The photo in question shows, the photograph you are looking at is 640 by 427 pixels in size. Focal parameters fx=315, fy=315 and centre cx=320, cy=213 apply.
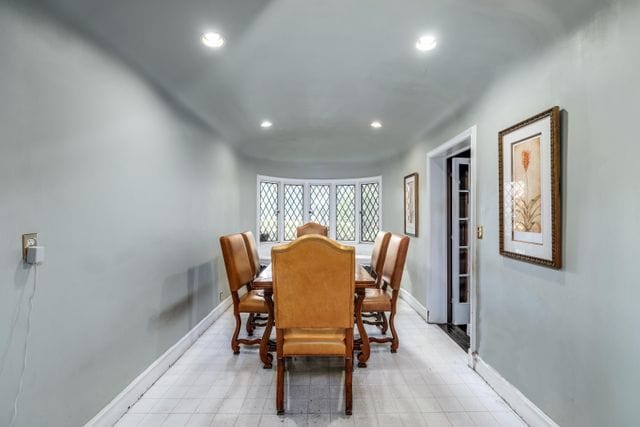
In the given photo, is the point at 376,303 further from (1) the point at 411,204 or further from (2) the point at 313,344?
(1) the point at 411,204

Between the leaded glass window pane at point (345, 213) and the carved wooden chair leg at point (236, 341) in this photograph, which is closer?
the carved wooden chair leg at point (236, 341)

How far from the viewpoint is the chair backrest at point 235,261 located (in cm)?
269

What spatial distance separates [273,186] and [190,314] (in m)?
3.14

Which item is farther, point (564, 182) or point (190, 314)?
point (190, 314)

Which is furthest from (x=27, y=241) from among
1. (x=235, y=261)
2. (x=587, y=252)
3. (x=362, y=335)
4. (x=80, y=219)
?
(x=587, y=252)

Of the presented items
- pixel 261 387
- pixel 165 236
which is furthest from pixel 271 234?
pixel 261 387

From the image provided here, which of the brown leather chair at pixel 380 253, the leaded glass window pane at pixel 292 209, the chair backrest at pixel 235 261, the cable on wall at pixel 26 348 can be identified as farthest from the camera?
the leaded glass window pane at pixel 292 209

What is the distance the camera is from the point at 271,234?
571 centimetres

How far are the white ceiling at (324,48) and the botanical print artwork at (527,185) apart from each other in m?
0.54

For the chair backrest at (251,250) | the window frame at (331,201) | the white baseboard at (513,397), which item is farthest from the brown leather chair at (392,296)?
the window frame at (331,201)

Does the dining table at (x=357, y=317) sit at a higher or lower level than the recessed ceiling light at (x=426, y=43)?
lower

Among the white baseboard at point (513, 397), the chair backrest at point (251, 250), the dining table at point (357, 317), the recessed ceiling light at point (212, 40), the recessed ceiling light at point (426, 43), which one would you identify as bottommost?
the white baseboard at point (513, 397)

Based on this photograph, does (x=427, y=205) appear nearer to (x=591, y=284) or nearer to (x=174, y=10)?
(x=591, y=284)

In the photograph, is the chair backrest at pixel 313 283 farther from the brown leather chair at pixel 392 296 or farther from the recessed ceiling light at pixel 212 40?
the recessed ceiling light at pixel 212 40
